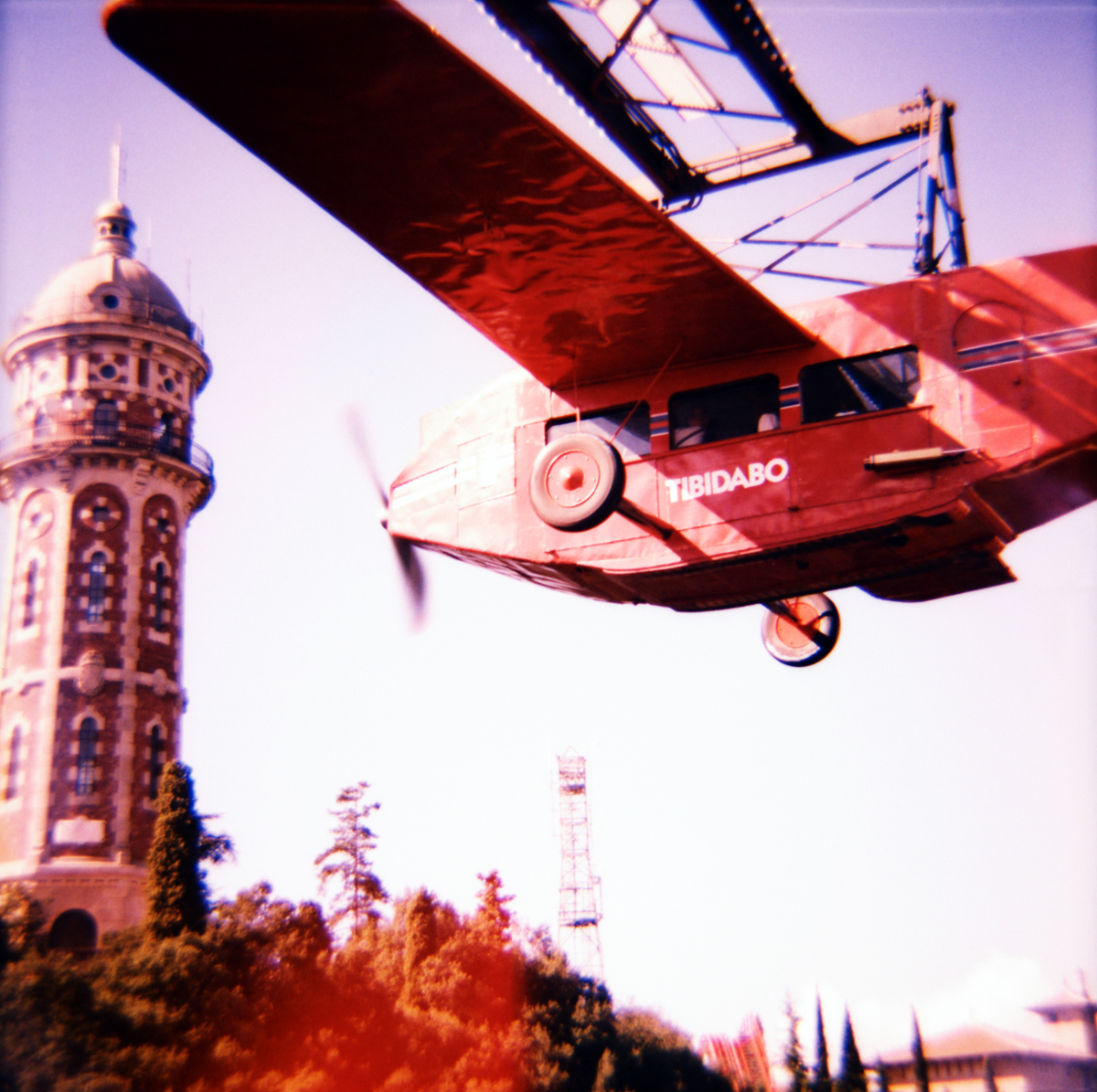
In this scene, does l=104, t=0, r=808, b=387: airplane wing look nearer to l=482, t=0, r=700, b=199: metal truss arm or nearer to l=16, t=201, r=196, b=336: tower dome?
l=482, t=0, r=700, b=199: metal truss arm

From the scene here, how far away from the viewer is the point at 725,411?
12.8 meters

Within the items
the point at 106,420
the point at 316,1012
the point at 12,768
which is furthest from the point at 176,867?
the point at 106,420

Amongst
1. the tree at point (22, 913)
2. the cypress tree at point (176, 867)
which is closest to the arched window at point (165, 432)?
the tree at point (22, 913)

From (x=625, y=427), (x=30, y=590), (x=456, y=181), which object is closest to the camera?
(x=456, y=181)

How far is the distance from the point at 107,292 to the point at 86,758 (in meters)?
18.2

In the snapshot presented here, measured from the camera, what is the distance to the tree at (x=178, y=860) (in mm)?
31125

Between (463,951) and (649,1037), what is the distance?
8.19 m


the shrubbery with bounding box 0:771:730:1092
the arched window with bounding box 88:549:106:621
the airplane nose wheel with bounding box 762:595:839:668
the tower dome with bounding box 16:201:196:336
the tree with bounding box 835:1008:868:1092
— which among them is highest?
the tower dome with bounding box 16:201:196:336

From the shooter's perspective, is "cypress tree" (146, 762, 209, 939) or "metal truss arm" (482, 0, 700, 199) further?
"cypress tree" (146, 762, 209, 939)

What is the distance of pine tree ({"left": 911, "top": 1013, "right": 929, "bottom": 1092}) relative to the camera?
36219 mm

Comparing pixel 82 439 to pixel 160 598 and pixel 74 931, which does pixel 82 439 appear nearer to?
pixel 160 598

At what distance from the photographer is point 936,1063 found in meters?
41.2

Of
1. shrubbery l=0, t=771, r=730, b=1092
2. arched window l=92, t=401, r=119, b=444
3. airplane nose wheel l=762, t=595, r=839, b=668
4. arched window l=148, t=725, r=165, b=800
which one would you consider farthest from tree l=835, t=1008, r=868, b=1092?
arched window l=92, t=401, r=119, b=444

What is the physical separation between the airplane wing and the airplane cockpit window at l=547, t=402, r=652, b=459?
0.44 m
